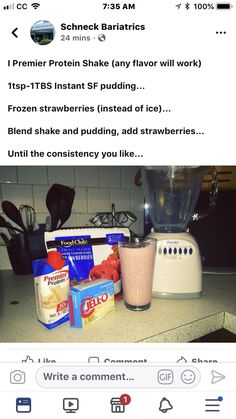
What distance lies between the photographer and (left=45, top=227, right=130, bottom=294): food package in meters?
0.59

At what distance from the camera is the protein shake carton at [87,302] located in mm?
477
